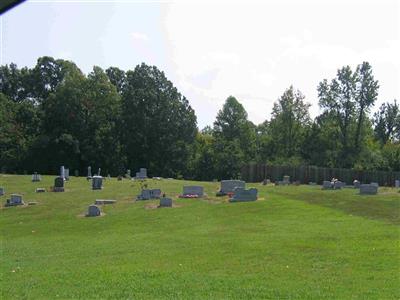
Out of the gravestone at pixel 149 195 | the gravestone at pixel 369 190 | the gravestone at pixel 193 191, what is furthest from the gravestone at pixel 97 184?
the gravestone at pixel 369 190

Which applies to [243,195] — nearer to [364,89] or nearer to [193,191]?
[193,191]

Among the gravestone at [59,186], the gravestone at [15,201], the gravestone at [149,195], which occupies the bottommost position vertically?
the gravestone at [15,201]

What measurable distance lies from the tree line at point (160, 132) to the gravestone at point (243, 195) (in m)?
40.5

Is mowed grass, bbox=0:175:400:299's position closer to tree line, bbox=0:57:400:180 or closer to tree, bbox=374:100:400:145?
tree line, bbox=0:57:400:180

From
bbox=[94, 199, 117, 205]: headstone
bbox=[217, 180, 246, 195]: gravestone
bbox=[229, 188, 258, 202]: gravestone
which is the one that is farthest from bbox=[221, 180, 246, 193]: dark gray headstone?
bbox=[94, 199, 117, 205]: headstone

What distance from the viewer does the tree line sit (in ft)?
236

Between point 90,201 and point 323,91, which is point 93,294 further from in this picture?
point 323,91

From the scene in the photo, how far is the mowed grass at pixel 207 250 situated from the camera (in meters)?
10.4

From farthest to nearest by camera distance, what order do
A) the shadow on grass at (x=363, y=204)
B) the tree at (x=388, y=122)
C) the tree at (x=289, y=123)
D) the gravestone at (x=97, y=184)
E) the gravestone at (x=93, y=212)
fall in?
1. the tree at (x=388, y=122)
2. the tree at (x=289, y=123)
3. the gravestone at (x=97, y=184)
4. the gravestone at (x=93, y=212)
5. the shadow on grass at (x=363, y=204)

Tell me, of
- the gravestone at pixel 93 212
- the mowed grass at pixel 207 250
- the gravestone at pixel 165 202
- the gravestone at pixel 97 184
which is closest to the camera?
the mowed grass at pixel 207 250

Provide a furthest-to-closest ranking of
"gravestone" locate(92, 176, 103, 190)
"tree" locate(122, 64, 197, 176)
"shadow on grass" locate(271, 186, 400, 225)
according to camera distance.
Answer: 1. "tree" locate(122, 64, 197, 176)
2. "gravestone" locate(92, 176, 103, 190)
3. "shadow on grass" locate(271, 186, 400, 225)

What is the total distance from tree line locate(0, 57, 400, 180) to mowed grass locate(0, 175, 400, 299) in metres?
40.5

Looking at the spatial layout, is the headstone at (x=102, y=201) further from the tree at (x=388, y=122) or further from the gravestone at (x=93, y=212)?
the tree at (x=388, y=122)

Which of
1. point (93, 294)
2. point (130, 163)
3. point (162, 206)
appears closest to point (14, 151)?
point (130, 163)
